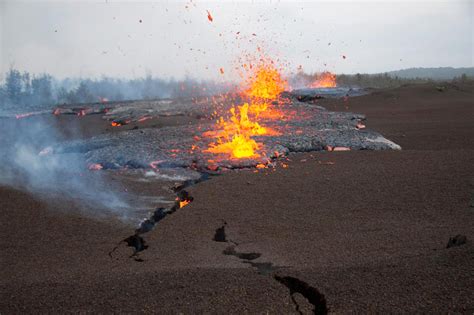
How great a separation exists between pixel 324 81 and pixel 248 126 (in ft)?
59.8

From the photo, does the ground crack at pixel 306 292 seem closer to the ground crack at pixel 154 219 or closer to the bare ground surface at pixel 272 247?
the bare ground surface at pixel 272 247

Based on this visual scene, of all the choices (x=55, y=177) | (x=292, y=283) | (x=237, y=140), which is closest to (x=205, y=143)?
(x=237, y=140)

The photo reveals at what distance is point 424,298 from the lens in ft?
9.11

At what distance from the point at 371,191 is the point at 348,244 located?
6.03 feet

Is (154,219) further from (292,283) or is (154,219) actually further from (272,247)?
(292,283)

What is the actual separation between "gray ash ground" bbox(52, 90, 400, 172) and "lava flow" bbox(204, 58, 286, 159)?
0.22 m

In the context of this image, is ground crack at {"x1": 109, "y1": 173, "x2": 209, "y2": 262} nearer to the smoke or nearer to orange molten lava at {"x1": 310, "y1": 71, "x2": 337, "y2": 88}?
the smoke

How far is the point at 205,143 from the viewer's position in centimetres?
888

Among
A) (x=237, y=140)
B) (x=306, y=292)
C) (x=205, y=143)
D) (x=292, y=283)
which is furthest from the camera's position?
(x=205, y=143)

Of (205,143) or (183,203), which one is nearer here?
(183,203)

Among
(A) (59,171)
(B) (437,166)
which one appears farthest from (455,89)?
(A) (59,171)

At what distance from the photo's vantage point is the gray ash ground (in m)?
7.48

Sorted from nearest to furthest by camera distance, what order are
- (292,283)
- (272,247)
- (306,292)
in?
(306,292) < (292,283) < (272,247)

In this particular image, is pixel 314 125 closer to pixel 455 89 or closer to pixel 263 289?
pixel 263 289
